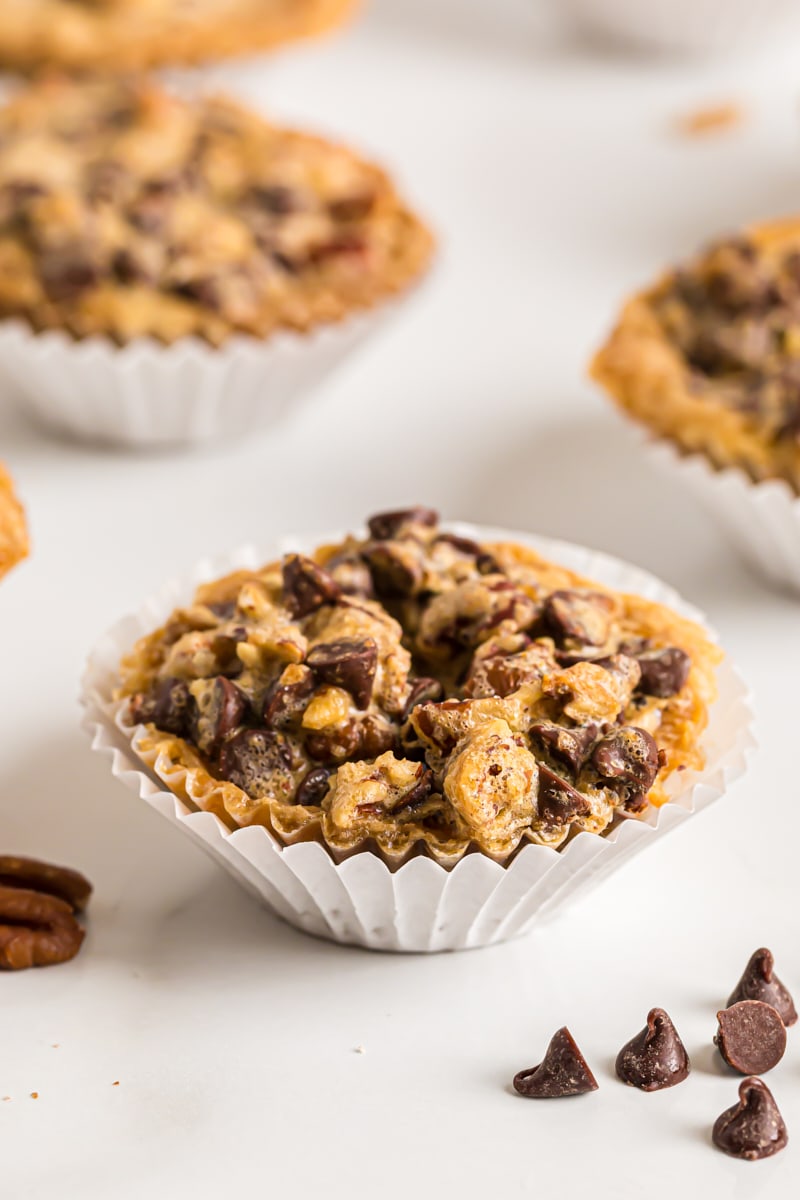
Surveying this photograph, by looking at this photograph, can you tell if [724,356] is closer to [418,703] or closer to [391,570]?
[391,570]

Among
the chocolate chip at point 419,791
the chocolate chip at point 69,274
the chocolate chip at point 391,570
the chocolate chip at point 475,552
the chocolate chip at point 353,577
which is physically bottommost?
the chocolate chip at point 419,791

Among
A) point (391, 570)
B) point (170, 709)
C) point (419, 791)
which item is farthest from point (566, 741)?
point (170, 709)

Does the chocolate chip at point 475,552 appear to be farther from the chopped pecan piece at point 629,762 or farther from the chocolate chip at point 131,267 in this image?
the chocolate chip at point 131,267

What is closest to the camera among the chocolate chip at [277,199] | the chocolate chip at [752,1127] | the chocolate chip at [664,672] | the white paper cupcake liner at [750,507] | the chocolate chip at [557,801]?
the chocolate chip at [752,1127]

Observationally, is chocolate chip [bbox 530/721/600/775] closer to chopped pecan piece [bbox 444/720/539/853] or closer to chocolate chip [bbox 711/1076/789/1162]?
chopped pecan piece [bbox 444/720/539/853]

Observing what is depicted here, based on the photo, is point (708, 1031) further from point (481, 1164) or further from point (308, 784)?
point (308, 784)

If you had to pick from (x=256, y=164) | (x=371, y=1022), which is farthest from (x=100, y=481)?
(x=371, y=1022)

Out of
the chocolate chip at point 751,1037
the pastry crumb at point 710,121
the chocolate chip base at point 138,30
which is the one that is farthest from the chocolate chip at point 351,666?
the pastry crumb at point 710,121

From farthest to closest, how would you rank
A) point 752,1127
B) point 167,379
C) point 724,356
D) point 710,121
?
point 710,121, point 167,379, point 724,356, point 752,1127
